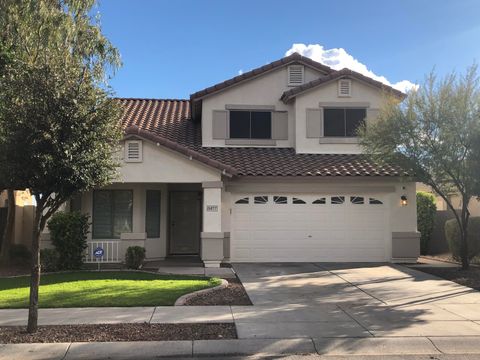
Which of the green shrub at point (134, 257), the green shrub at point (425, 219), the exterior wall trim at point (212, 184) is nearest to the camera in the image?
the green shrub at point (134, 257)

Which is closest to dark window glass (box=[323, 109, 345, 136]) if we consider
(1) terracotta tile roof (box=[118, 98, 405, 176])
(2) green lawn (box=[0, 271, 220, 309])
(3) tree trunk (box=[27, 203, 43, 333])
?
(1) terracotta tile roof (box=[118, 98, 405, 176])

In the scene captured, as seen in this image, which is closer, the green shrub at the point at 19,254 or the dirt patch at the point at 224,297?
the dirt patch at the point at 224,297

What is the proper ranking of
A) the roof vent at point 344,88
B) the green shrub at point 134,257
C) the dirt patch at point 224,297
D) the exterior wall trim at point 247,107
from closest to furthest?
the dirt patch at point 224,297 → the green shrub at point 134,257 → the roof vent at point 344,88 → the exterior wall trim at point 247,107

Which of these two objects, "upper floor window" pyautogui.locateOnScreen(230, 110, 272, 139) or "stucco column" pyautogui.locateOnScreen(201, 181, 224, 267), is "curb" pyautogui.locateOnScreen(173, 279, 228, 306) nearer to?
"stucco column" pyautogui.locateOnScreen(201, 181, 224, 267)

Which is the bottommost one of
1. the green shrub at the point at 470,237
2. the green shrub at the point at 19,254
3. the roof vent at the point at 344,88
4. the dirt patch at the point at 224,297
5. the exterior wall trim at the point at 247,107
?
the dirt patch at the point at 224,297

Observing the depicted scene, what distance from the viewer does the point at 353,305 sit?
967 cm

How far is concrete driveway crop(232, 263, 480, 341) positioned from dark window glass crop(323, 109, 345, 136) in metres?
5.39

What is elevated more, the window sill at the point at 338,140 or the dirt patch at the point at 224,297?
the window sill at the point at 338,140

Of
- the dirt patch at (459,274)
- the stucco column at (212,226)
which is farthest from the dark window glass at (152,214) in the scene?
the dirt patch at (459,274)

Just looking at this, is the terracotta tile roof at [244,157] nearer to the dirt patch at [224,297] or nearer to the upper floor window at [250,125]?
the upper floor window at [250,125]

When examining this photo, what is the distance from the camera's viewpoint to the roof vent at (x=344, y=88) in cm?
1811

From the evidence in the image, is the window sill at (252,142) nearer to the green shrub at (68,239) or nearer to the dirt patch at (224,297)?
the green shrub at (68,239)

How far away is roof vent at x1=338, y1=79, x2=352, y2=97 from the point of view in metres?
18.1

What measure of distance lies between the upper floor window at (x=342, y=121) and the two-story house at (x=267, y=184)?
3 cm
